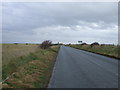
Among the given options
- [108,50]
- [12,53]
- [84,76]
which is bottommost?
[84,76]

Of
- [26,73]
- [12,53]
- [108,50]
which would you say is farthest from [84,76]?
[108,50]

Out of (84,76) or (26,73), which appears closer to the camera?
(84,76)

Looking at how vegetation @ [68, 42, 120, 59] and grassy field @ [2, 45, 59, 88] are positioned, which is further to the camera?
vegetation @ [68, 42, 120, 59]

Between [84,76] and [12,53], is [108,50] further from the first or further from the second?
[84,76]

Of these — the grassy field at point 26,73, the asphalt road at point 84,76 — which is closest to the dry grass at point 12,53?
the grassy field at point 26,73

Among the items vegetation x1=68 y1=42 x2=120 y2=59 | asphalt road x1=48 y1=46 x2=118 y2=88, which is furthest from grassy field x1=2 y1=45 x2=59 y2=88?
vegetation x1=68 y1=42 x2=120 y2=59

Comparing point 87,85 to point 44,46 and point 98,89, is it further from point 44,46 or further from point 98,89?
point 44,46

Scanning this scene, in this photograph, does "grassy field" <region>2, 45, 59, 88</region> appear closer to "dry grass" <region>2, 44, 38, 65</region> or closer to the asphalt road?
"dry grass" <region>2, 44, 38, 65</region>

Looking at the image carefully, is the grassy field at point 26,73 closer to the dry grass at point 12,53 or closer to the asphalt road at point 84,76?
the dry grass at point 12,53

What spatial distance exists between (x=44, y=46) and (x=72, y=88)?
55964mm

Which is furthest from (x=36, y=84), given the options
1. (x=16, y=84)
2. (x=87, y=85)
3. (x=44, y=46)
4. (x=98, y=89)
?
(x=44, y=46)

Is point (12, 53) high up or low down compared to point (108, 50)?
up

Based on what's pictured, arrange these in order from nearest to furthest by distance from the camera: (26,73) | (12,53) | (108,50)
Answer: (26,73) < (12,53) < (108,50)

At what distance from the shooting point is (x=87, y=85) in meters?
8.86
